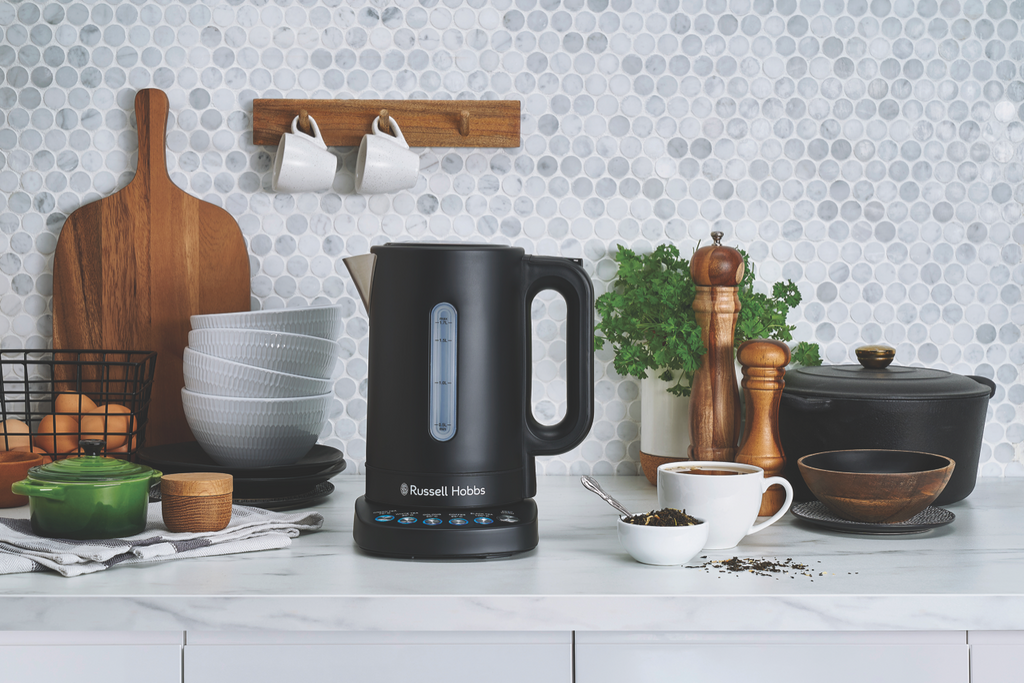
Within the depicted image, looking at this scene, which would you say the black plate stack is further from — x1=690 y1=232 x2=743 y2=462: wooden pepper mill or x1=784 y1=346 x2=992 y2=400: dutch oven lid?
x1=784 y1=346 x2=992 y2=400: dutch oven lid

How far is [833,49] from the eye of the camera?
1.37 metres

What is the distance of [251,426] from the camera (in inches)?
43.8

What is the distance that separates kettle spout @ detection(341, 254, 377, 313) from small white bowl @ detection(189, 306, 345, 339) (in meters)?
0.25

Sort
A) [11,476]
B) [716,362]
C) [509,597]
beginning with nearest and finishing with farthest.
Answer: [509,597] → [11,476] → [716,362]

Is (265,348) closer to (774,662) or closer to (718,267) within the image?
(718,267)

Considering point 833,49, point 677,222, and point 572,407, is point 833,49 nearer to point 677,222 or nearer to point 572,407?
point 677,222

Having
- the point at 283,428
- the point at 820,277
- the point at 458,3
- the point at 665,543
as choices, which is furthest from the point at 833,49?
the point at 283,428

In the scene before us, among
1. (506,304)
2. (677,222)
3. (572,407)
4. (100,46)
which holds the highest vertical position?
(100,46)

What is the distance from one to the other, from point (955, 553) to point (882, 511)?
0.30 ft

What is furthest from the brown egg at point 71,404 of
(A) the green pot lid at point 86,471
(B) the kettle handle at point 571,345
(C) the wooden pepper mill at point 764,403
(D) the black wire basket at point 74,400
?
(C) the wooden pepper mill at point 764,403

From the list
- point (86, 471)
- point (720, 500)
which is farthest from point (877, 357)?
point (86, 471)

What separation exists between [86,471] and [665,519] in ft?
2.08

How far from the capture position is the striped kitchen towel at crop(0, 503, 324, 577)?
0.81 metres

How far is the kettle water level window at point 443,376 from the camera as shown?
2.90 ft
